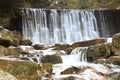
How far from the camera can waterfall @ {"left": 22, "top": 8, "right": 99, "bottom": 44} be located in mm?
25875

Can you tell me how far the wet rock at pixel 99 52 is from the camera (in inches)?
637

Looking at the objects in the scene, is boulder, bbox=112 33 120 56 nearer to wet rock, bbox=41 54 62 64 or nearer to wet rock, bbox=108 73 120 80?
wet rock, bbox=41 54 62 64

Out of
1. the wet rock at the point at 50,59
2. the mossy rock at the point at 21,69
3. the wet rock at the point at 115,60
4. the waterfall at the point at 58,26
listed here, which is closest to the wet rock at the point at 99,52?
the wet rock at the point at 115,60

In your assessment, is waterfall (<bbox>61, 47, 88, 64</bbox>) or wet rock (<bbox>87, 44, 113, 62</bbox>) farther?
waterfall (<bbox>61, 47, 88, 64</bbox>)

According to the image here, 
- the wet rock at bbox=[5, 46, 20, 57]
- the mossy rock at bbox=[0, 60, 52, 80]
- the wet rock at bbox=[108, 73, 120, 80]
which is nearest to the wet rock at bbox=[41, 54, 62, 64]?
the wet rock at bbox=[5, 46, 20, 57]

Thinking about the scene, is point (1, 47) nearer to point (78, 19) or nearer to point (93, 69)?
point (93, 69)

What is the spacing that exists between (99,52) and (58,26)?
11.5m

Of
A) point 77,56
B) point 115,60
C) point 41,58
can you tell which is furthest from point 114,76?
point 77,56

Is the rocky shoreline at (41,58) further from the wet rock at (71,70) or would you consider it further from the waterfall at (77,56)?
the waterfall at (77,56)

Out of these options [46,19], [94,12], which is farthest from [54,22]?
[94,12]

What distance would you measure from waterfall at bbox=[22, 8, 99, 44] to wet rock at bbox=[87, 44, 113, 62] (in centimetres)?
930

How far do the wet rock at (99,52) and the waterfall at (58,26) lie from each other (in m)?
9.30

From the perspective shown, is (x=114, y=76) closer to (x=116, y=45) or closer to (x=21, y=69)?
(x=21, y=69)

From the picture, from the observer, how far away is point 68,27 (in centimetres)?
2766
